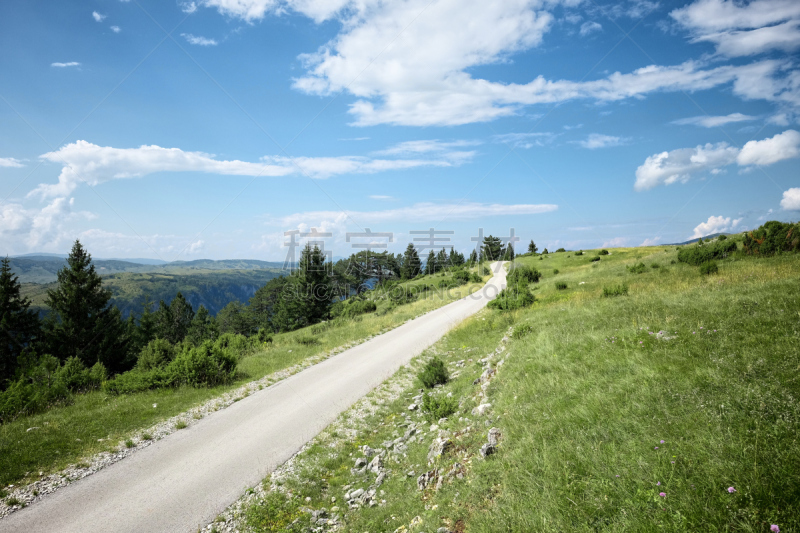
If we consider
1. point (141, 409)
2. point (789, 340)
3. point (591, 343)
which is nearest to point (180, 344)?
point (141, 409)

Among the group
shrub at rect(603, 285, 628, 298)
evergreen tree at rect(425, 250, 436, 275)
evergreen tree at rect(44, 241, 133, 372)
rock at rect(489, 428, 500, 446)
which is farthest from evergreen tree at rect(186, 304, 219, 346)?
rock at rect(489, 428, 500, 446)

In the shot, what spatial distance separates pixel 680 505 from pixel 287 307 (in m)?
53.3

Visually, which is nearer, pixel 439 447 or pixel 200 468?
pixel 439 447

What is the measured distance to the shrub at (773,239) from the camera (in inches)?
692

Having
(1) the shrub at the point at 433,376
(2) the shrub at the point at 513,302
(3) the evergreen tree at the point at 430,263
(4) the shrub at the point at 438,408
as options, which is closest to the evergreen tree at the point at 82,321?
(1) the shrub at the point at 433,376

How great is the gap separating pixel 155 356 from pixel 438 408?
1365cm

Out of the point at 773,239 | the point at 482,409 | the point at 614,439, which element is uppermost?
the point at 773,239

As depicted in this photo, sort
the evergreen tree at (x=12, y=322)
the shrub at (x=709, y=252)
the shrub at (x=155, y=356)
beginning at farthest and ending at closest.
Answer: the evergreen tree at (x=12, y=322) < the shrub at (x=709, y=252) < the shrub at (x=155, y=356)

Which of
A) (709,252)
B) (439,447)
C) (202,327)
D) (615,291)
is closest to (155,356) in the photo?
(439,447)

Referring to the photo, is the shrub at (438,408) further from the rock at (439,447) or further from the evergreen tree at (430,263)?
the evergreen tree at (430,263)

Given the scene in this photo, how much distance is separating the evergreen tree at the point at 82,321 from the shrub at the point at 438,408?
4015cm

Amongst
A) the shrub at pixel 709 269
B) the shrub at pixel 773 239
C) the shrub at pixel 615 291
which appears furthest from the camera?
the shrub at pixel 773 239

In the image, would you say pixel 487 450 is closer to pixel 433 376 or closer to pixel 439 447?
pixel 439 447

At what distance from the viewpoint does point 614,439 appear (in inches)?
189
